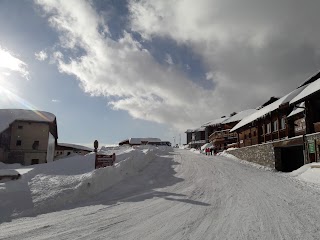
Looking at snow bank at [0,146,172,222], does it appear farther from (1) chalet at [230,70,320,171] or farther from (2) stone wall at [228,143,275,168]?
(2) stone wall at [228,143,275,168]

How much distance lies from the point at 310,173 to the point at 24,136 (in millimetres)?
35086

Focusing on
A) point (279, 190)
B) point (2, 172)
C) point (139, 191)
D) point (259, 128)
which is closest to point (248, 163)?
point (259, 128)

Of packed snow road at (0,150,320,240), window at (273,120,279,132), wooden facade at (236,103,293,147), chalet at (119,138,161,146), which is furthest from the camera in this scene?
chalet at (119,138,161,146)

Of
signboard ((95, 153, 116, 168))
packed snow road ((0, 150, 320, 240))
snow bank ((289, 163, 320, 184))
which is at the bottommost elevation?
packed snow road ((0, 150, 320, 240))

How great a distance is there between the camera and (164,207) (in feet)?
32.7

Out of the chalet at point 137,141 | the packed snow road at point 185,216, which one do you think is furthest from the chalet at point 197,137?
the packed snow road at point 185,216

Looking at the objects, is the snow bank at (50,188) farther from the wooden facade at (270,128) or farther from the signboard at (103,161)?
the wooden facade at (270,128)

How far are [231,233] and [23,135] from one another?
37.8m

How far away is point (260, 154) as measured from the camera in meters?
26.8

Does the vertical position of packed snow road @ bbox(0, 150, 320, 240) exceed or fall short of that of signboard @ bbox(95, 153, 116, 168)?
it falls short

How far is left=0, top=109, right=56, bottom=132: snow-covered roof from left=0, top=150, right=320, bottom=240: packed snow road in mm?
29176

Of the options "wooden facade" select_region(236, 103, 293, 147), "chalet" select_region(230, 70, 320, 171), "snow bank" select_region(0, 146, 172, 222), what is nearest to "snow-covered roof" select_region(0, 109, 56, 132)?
"snow bank" select_region(0, 146, 172, 222)

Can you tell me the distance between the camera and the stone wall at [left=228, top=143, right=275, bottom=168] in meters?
24.3

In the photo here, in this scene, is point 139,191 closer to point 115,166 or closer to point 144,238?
point 115,166
